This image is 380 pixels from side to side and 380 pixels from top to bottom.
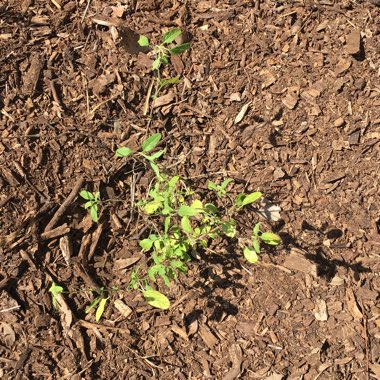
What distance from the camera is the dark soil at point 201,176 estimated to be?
8.82 ft

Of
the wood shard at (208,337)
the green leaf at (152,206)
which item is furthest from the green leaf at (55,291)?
the wood shard at (208,337)

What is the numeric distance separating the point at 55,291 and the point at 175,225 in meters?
0.70

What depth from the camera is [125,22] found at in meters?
2.88

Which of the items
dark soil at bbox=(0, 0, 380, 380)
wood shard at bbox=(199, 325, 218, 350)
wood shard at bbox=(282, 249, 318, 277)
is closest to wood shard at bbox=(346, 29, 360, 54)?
dark soil at bbox=(0, 0, 380, 380)

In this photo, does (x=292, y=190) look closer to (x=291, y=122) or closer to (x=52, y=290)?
(x=291, y=122)

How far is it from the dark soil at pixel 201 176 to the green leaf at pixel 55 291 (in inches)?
1.9

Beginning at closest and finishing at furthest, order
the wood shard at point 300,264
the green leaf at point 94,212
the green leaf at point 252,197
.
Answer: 1. the green leaf at point 252,197
2. the green leaf at point 94,212
3. the wood shard at point 300,264

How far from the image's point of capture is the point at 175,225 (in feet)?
8.76

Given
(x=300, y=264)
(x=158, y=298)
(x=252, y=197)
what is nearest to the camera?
(x=252, y=197)

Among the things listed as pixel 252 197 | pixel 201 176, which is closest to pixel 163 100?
pixel 201 176

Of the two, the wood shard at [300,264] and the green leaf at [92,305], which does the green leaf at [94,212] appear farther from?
the wood shard at [300,264]

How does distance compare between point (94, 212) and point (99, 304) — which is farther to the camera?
point (99, 304)

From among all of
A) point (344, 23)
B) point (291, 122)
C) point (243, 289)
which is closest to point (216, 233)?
point (243, 289)

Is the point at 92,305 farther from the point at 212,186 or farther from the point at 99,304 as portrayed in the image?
the point at 212,186
